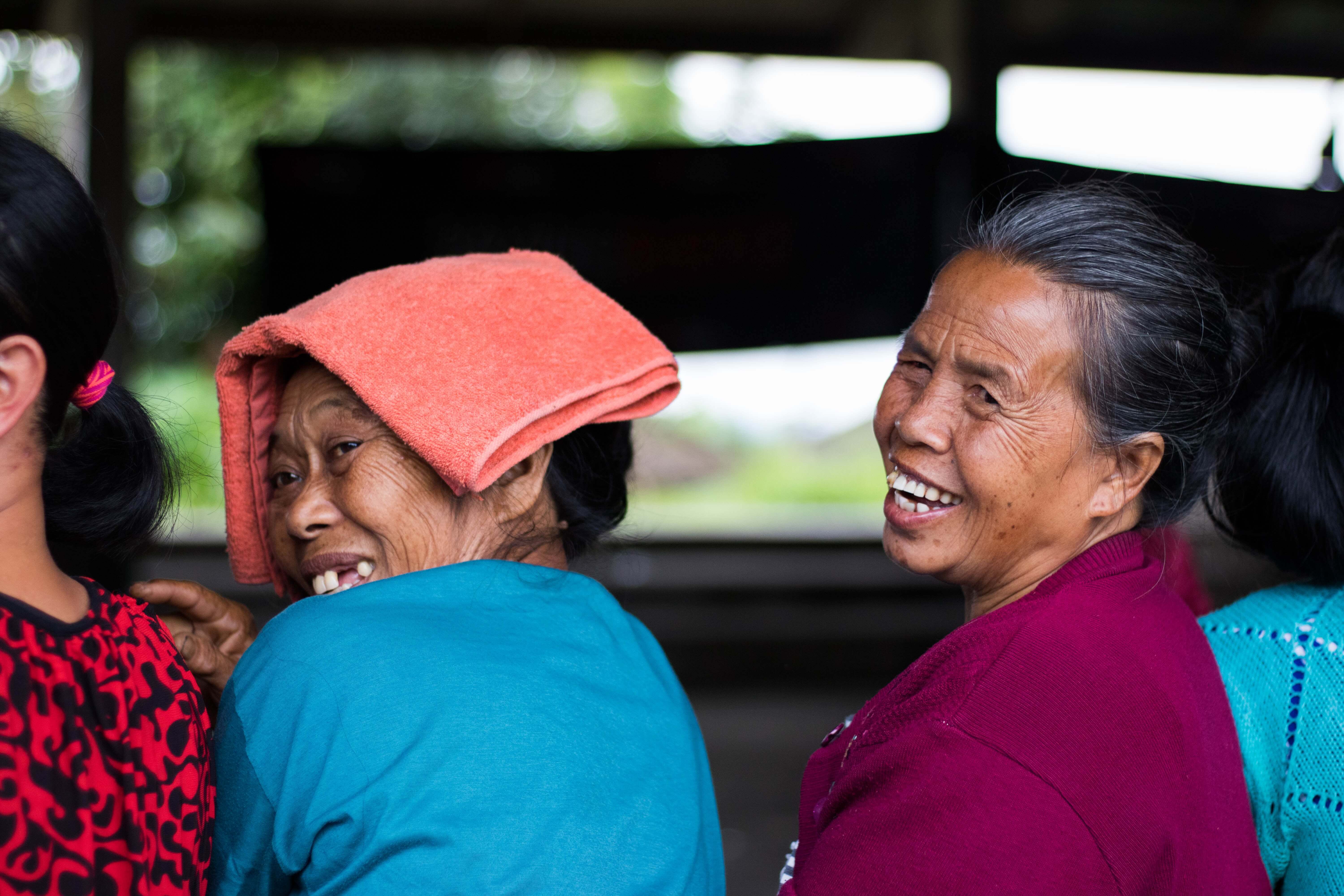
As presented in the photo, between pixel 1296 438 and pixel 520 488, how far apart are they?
3.63 ft

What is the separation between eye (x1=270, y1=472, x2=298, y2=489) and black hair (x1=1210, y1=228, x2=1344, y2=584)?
4.36 ft

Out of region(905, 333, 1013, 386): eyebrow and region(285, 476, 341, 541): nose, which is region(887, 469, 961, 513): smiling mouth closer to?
region(905, 333, 1013, 386): eyebrow

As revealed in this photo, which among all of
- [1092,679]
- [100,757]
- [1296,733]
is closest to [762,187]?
[1296,733]

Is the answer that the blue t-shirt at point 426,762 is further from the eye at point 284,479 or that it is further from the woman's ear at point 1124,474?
the woman's ear at point 1124,474

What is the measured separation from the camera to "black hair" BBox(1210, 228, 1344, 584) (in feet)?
5.04

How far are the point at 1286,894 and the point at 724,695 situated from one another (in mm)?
5150

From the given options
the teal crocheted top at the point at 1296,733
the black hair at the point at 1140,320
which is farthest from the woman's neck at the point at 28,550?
the teal crocheted top at the point at 1296,733

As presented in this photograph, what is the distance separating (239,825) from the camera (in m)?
1.18

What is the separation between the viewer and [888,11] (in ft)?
16.1

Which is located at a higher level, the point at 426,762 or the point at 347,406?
the point at 347,406

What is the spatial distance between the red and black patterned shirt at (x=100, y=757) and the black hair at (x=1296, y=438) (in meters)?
1.38

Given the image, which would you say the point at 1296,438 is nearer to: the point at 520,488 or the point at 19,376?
the point at 520,488

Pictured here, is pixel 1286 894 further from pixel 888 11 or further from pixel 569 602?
pixel 888 11

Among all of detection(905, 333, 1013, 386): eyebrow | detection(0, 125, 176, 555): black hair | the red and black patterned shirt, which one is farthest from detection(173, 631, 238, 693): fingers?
detection(905, 333, 1013, 386): eyebrow
